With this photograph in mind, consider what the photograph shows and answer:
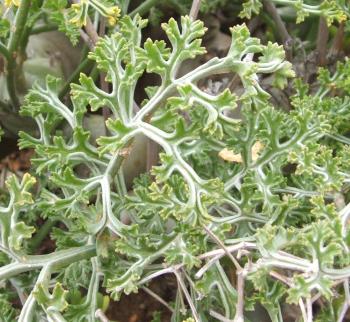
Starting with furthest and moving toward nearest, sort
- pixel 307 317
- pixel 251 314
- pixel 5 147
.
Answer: pixel 5 147 < pixel 251 314 < pixel 307 317

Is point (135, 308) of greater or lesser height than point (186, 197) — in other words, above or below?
below

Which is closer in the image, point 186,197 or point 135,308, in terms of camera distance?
point 186,197

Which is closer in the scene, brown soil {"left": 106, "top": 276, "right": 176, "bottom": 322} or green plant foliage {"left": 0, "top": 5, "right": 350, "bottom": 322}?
green plant foliage {"left": 0, "top": 5, "right": 350, "bottom": 322}

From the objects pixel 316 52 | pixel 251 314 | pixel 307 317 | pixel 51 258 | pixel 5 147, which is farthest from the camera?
pixel 5 147

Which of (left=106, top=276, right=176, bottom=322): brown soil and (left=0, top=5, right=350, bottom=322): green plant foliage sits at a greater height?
(left=0, top=5, right=350, bottom=322): green plant foliage

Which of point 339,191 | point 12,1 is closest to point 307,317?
point 339,191

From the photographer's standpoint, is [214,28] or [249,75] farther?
[214,28]

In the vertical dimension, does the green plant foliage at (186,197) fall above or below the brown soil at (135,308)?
above

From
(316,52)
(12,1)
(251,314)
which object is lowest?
(251,314)

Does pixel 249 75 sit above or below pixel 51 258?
above

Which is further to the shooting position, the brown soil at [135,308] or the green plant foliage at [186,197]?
the brown soil at [135,308]

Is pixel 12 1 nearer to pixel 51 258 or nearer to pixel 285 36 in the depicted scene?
pixel 51 258
